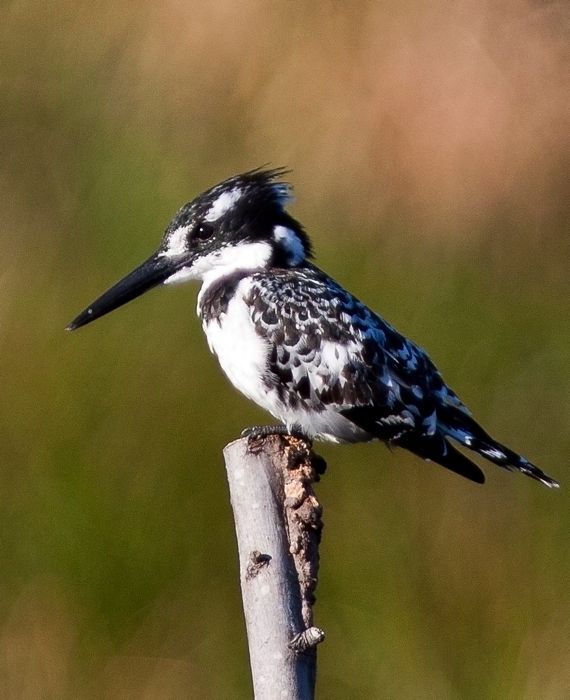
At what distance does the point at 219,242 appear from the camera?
3352 millimetres

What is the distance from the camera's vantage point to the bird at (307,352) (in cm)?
306

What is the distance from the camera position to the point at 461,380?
3.89 metres

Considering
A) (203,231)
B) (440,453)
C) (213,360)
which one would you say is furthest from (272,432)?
(213,360)

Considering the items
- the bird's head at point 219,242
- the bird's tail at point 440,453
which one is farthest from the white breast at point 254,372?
the bird's head at point 219,242

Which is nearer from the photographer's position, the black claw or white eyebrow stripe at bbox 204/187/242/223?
the black claw

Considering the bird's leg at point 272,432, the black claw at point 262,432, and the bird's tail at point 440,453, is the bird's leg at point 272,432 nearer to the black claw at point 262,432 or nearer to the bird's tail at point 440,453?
the black claw at point 262,432

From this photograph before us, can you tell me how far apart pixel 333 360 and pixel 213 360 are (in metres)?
0.84

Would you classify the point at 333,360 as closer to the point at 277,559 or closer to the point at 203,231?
the point at 203,231

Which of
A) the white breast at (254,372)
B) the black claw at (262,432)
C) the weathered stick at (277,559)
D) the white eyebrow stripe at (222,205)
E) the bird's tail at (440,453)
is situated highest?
the white eyebrow stripe at (222,205)

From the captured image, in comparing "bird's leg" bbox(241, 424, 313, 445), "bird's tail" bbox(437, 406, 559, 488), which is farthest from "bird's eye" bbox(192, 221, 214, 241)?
"bird's tail" bbox(437, 406, 559, 488)

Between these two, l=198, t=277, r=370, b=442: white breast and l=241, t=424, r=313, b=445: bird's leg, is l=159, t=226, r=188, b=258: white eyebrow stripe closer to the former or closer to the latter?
l=198, t=277, r=370, b=442: white breast

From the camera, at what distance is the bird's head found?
11.0 feet

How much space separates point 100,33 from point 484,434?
6.48 ft

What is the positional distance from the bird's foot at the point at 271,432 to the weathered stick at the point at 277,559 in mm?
80
